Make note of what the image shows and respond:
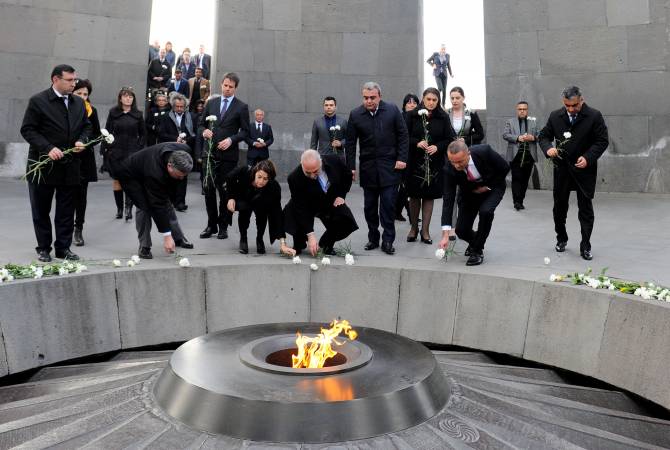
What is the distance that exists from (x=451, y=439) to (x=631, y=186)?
988cm

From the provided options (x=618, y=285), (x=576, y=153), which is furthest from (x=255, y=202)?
(x=618, y=285)

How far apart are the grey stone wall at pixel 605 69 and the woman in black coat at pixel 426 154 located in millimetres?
5199

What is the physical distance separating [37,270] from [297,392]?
10.9 ft

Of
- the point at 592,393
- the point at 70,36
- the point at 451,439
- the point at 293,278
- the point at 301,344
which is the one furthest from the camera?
the point at 70,36

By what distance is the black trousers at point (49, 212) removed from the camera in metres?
7.29

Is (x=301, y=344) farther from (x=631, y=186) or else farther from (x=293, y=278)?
(x=631, y=186)

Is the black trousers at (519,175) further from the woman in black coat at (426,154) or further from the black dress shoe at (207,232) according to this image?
the black dress shoe at (207,232)

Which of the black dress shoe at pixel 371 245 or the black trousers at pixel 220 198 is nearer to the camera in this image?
the black dress shoe at pixel 371 245

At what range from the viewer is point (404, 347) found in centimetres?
557

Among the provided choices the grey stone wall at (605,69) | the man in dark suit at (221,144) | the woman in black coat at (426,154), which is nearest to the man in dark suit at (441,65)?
the grey stone wall at (605,69)

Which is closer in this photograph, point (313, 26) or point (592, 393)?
point (592, 393)

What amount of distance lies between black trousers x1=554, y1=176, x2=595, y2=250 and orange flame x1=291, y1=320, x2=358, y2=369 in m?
3.68

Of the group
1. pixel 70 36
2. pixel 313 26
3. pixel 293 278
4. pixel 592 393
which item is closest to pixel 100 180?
pixel 70 36

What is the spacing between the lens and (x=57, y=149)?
7137mm
